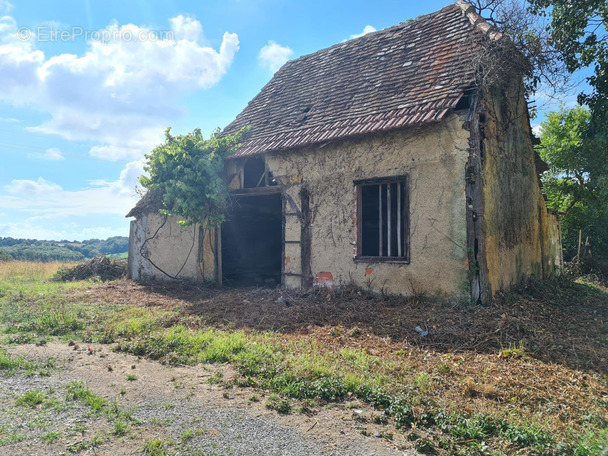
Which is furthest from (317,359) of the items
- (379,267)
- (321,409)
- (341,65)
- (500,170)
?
(341,65)

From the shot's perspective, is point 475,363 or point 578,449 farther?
point 475,363

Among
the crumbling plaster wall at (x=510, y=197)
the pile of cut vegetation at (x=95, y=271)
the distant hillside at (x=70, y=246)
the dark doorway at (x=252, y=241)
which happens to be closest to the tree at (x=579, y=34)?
the crumbling plaster wall at (x=510, y=197)

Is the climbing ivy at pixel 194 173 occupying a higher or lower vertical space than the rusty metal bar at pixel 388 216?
higher

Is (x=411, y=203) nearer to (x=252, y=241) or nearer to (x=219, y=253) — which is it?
(x=219, y=253)

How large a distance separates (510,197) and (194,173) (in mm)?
7722

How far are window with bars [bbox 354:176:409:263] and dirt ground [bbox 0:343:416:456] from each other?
4.49m

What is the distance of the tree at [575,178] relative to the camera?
1547 cm

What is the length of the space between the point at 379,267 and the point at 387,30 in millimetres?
7118

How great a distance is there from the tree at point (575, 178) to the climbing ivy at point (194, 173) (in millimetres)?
13107

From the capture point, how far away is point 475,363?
4855mm

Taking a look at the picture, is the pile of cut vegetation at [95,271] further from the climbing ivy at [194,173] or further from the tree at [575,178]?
the tree at [575,178]

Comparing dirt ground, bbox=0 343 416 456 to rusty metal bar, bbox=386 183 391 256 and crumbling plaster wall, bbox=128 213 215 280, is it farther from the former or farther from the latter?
crumbling plaster wall, bbox=128 213 215 280

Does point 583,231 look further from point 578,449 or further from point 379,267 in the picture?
point 578,449

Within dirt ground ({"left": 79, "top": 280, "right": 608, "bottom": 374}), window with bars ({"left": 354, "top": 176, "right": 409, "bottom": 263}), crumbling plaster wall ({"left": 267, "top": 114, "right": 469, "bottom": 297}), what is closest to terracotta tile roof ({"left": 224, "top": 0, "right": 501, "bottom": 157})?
crumbling plaster wall ({"left": 267, "top": 114, "right": 469, "bottom": 297})
